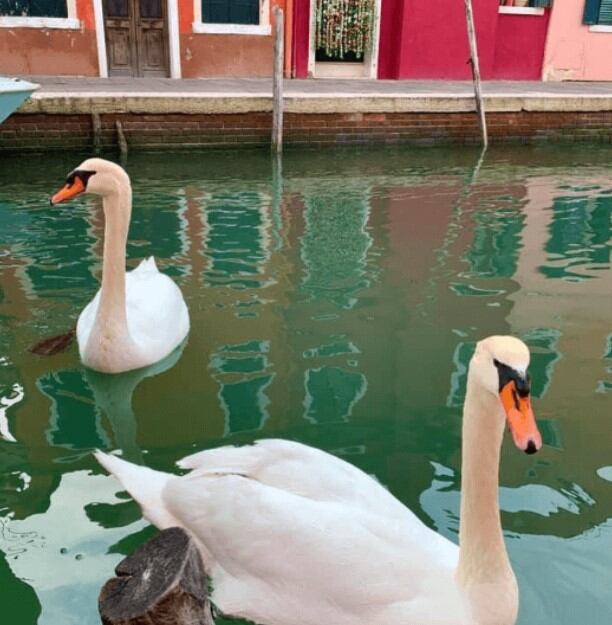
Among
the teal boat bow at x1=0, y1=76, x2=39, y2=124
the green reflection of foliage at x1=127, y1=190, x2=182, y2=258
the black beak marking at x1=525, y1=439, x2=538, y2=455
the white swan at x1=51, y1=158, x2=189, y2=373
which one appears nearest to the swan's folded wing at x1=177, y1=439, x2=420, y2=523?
the black beak marking at x1=525, y1=439, x2=538, y2=455

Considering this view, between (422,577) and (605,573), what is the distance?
108 centimetres

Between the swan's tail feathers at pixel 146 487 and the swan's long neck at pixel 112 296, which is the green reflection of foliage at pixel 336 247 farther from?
the swan's tail feathers at pixel 146 487

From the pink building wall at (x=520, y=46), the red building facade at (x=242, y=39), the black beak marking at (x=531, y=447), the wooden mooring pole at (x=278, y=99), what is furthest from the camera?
the pink building wall at (x=520, y=46)

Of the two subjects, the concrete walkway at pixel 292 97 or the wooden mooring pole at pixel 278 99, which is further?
the wooden mooring pole at pixel 278 99

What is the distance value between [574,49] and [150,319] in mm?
17599

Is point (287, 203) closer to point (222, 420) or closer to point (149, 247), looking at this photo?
point (149, 247)

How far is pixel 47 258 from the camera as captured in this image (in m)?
7.33

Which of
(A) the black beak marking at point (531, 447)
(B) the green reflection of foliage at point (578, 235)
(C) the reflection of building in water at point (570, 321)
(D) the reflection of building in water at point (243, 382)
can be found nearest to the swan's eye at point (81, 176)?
(D) the reflection of building in water at point (243, 382)

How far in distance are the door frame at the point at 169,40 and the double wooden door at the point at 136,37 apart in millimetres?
234

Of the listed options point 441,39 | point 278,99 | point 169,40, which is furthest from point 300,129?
point 441,39

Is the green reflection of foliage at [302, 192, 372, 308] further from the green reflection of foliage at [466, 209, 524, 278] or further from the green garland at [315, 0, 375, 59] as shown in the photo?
the green garland at [315, 0, 375, 59]

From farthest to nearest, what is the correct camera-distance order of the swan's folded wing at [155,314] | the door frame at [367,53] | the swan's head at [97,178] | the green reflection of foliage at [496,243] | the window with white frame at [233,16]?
1. the door frame at [367,53]
2. the window with white frame at [233,16]
3. the green reflection of foliage at [496,243]
4. the swan's folded wing at [155,314]
5. the swan's head at [97,178]

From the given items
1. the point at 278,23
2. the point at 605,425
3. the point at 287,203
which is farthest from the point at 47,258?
the point at 278,23

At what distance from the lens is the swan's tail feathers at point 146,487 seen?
2871 millimetres
